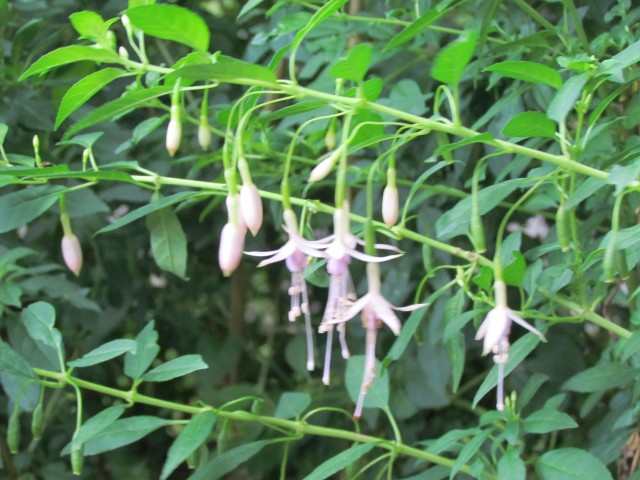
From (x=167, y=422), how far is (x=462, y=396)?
785 millimetres

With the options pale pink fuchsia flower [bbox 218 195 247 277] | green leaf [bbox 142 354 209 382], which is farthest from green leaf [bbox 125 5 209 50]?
green leaf [bbox 142 354 209 382]

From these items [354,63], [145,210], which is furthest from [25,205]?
[354,63]

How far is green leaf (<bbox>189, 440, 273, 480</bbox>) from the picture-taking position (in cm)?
90

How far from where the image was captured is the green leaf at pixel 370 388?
40.1 inches

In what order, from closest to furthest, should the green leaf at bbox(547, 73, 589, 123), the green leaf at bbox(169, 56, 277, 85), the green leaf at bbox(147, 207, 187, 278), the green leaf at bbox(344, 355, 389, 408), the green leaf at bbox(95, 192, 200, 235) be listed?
the green leaf at bbox(169, 56, 277, 85) → the green leaf at bbox(547, 73, 589, 123) → the green leaf at bbox(95, 192, 200, 235) → the green leaf at bbox(147, 207, 187, 278) → the green leaf at bbox(344, 355, 389, 408)

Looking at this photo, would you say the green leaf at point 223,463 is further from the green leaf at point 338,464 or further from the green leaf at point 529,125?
the green leaf at point 529,125

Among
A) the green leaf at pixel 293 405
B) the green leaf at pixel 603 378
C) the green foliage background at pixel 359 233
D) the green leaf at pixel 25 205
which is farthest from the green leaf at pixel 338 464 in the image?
the green leaf at pixel 25 205

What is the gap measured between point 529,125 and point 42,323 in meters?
0.50

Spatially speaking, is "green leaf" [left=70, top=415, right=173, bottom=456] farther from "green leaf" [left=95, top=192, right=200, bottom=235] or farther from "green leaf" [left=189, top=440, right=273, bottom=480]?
"green leaf" [left=95, top=192, right=200, bottom=235]

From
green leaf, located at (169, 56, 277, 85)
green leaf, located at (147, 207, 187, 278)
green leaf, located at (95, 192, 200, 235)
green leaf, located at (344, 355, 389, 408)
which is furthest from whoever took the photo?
green leaf, located at (344, 355, 389, 408)

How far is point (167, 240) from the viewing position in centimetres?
89

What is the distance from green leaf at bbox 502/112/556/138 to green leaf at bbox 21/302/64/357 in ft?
1.54

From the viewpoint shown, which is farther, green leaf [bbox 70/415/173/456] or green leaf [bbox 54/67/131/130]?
green leaf [bbox 70/415/173/456]

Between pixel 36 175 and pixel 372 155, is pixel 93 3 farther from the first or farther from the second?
pixel 36 175
